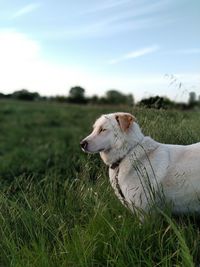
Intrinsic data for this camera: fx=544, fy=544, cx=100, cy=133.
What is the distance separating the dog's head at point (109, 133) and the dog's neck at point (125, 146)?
0.03 metres

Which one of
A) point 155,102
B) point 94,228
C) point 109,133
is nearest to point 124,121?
point 109,133

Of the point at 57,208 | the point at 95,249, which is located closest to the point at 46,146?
the point at 57,208


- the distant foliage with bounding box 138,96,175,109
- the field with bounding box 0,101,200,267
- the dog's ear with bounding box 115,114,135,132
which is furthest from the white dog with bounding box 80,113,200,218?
the distant foliage with bounding box 138,96,175,109

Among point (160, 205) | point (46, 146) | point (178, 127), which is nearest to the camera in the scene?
point (160, 205)

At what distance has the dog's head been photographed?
4895 millimetres

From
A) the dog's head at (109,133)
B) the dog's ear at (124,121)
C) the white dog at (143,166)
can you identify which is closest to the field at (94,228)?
the white dog at (143,166)

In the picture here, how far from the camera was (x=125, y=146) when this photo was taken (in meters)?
4.96

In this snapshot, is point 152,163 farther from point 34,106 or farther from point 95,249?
point 34,106

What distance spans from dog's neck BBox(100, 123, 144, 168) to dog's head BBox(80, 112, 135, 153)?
0.03 m

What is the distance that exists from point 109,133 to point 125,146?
0.62 ft

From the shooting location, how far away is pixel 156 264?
366cm

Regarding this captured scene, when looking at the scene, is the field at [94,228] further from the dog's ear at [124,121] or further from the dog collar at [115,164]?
the dog's ear at [124,121]

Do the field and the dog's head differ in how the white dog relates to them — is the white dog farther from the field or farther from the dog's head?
the field

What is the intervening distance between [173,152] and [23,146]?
19.9 meters
